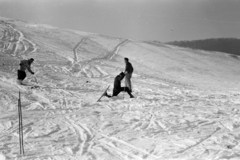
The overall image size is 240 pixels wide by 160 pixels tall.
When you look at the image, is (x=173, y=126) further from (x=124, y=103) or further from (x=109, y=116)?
(x=124, y=103)

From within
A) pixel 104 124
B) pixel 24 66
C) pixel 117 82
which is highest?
pixel 24 66


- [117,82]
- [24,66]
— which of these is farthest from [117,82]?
[24,66]

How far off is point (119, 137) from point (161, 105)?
176 inches

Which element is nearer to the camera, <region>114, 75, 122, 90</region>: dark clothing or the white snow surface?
the white snow surface

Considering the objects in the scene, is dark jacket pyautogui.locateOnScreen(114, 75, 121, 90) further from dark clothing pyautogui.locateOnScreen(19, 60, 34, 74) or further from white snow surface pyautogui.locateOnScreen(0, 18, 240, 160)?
dark clothing pyautogui.locateOnScreen(19, 60, 34, 74)

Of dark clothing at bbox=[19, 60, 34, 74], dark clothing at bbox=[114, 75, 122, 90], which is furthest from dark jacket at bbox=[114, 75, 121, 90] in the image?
dark clothing at bbox=[19, 60, 34, 74]

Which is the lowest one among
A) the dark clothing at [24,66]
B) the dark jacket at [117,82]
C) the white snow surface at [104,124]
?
the white snow surface at [104,124]

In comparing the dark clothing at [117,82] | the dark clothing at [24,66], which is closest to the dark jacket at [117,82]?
the dark clothing at [117,82]

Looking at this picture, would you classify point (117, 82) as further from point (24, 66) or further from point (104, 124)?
point (24, 66)

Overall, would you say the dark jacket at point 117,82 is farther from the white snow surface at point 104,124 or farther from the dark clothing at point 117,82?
the white snow surface at point 104,124

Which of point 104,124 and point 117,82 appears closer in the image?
point 104,124

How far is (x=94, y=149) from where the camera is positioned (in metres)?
6.82

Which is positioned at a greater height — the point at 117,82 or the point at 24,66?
the point at 24,66

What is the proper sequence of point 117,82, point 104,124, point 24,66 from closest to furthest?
point 104,124, point 117,82, point 24,66
